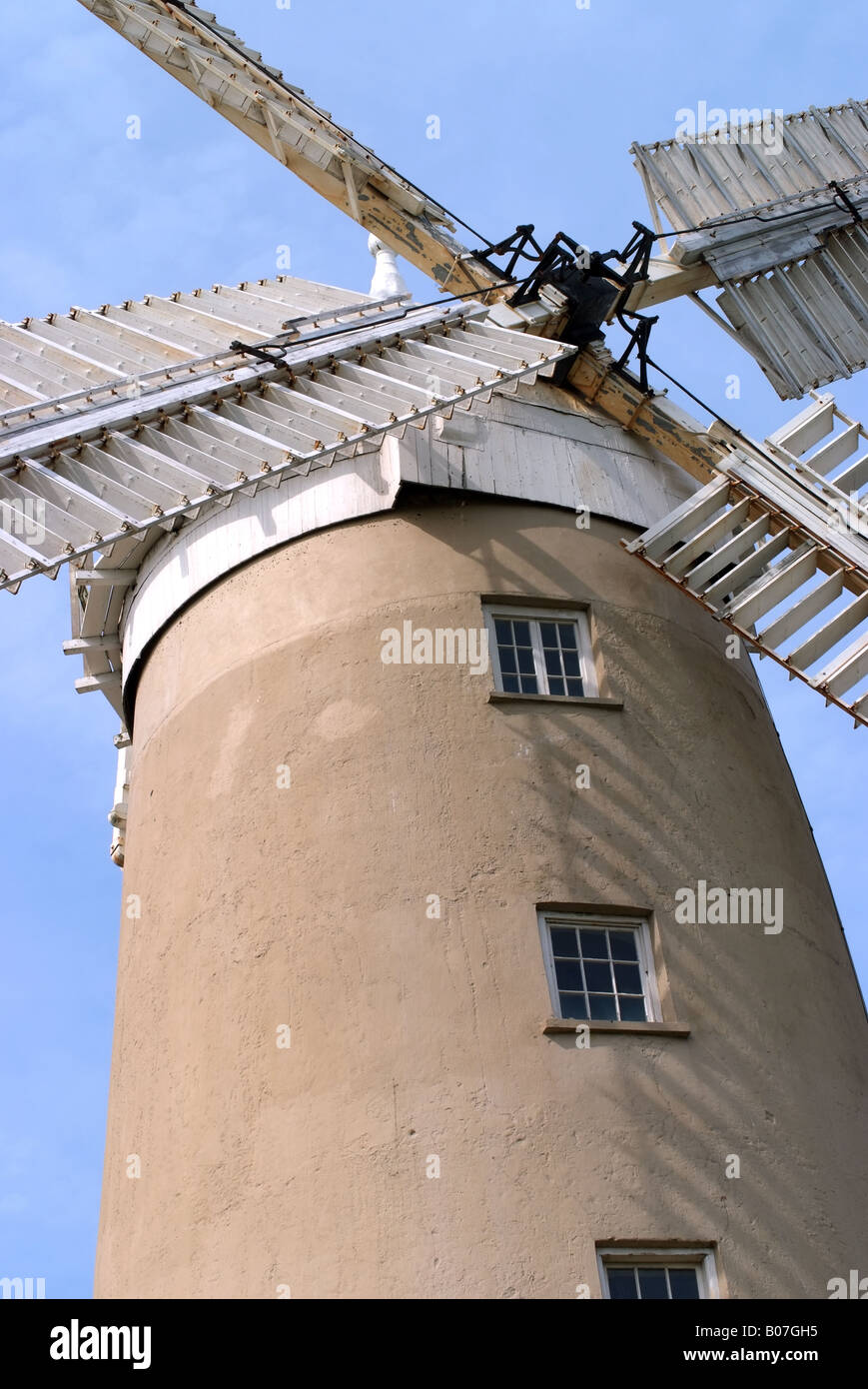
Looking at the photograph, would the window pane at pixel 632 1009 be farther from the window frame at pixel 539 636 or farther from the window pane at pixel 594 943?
the window frame at pixel 539 636

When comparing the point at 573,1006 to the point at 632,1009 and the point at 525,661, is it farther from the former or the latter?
the point at 525,661

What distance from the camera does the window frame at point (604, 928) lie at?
42.5ft

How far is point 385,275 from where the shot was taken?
18.5 meters

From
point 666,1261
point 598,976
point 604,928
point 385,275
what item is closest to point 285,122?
point 385,275

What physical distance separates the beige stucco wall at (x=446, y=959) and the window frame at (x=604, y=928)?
12cm

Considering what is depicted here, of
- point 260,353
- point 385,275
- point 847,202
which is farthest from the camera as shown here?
point 847,202

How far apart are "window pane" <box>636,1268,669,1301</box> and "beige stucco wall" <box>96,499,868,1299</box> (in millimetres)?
224

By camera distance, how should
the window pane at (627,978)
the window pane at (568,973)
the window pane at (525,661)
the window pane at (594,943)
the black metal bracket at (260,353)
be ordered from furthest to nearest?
the black metal bracket at (260,353)
the window pane at (525,661)
the window pane at (594,943)
the window pane at (627,978)
the window pane at (568,973)

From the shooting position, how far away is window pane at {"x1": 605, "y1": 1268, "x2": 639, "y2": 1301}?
38.3 feet

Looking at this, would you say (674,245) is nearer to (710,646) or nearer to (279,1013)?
(710,646)

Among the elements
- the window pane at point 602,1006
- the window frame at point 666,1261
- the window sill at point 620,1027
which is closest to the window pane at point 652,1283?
the window frame at point 666,1261

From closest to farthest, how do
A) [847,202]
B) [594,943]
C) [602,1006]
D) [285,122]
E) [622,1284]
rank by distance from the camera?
[622,1284] → [602,1006] → [594,943] → [285,122] → [847,202]

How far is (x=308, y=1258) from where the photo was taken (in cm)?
1184

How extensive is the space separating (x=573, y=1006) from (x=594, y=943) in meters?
0.62
